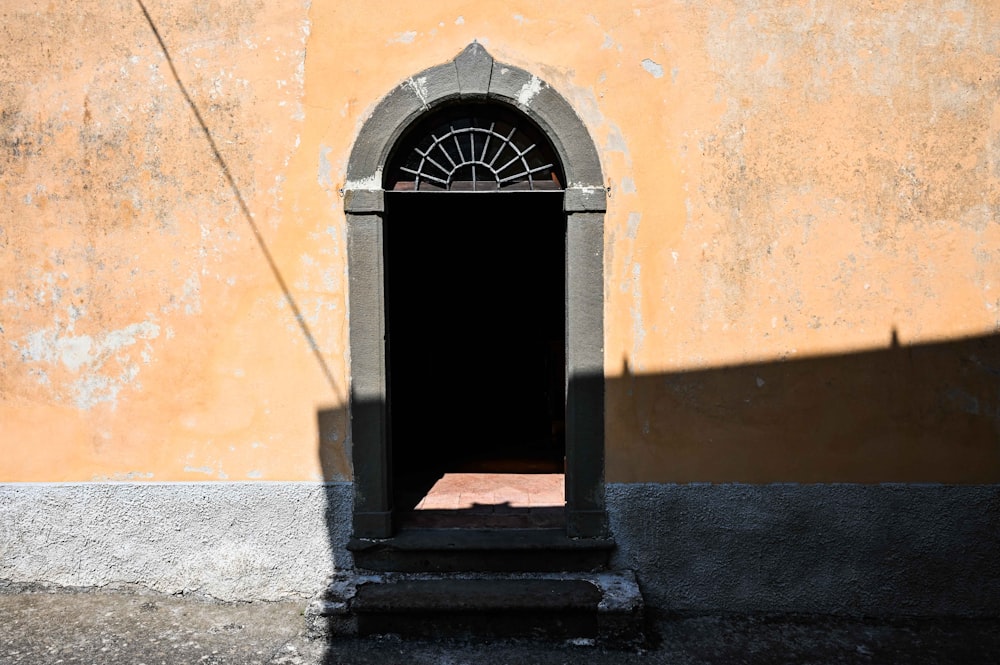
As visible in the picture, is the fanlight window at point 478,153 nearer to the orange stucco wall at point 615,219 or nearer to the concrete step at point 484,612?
the orange stucco wall at point 615,219

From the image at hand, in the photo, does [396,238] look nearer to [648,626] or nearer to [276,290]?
[276,290]

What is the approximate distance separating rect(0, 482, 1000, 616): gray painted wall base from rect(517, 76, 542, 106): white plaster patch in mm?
2447

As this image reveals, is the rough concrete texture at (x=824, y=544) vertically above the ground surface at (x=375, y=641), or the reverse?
the rough concrete texture at (x=824, y=544)

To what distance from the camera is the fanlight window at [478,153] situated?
4371 mm

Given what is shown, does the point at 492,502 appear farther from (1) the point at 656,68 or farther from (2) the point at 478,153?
(1) the point at 656,68

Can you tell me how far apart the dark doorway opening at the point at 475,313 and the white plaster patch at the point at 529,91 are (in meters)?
3.25

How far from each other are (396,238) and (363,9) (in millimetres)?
3598

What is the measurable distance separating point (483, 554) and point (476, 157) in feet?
8.12

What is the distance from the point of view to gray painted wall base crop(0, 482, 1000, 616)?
169 inches

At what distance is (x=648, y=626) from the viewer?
4184 mm

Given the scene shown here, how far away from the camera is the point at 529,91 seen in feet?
13.9

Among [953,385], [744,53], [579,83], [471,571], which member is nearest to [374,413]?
[471,571]

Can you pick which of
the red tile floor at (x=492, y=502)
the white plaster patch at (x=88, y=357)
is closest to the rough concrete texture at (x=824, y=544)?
the red tile floor at (x=492, y=502)

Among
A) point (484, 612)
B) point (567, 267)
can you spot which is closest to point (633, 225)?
point (567, 267)
